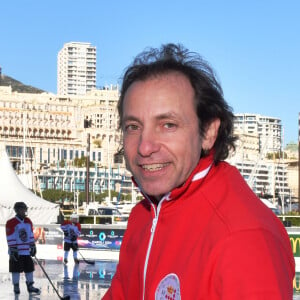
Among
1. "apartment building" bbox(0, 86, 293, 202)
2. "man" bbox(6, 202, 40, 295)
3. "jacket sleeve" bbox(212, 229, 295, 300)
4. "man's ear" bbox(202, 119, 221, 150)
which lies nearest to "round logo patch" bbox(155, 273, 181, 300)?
"jacket sleeve" bbox(212, 229, 295, 300)

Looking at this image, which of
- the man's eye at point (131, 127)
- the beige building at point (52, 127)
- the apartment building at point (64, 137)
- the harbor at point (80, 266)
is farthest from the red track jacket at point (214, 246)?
the beige building at point (52, 127)

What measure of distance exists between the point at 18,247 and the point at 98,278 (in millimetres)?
3838

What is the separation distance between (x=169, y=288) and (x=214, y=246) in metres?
0.19

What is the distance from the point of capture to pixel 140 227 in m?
2.58

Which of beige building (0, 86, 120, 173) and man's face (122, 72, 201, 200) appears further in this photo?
beige building (0, 86, 120, 173)

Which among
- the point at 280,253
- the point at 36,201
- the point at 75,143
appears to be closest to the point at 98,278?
the point at 36,201

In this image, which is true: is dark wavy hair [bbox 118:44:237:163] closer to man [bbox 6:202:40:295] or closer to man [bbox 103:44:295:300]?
man [bbox 103:44:295:300]

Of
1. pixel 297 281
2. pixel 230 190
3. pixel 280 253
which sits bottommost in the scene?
pixel 297 281

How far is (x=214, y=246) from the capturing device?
1.93m

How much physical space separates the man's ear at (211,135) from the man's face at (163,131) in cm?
5

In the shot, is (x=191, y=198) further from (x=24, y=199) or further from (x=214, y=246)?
(x=24, y=199)

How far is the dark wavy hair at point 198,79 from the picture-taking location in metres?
2.25

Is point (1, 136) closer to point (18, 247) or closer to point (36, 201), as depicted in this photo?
point (36, 201)

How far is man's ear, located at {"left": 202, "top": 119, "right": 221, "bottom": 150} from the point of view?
2.26 meters
